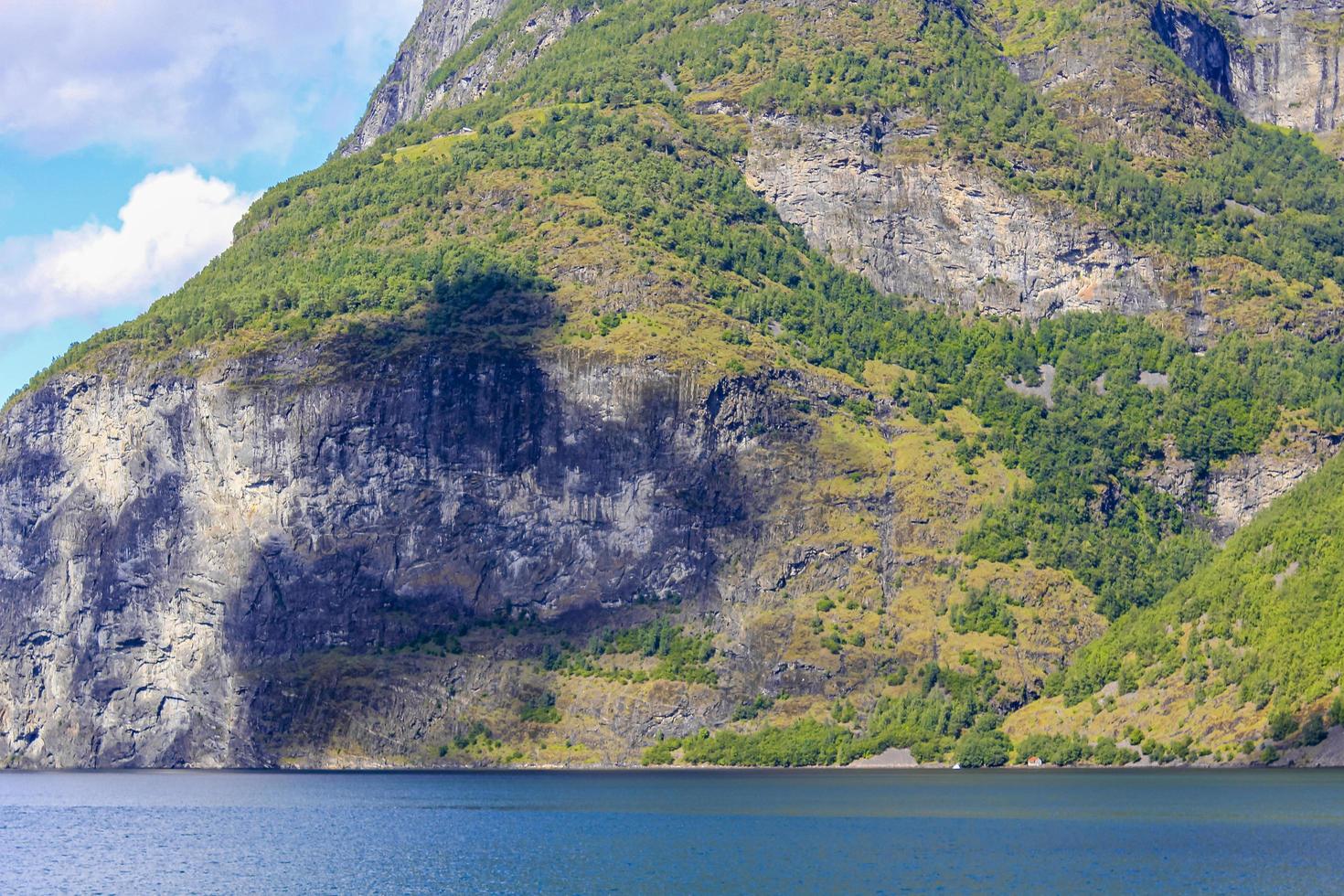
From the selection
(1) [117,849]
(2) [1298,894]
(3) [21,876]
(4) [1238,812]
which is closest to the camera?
(2) [1298,894]

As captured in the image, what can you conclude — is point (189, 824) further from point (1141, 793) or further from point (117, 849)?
point (1141, 793)

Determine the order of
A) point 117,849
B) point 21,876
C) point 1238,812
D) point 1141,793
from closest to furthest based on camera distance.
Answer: point 21,876
point 117,849
point 1238,812
point 1141,793

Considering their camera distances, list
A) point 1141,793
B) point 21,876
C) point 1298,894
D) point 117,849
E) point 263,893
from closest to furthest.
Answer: point 1298,894, point 263,893, point 21,876, point 117,849, point 1141,793

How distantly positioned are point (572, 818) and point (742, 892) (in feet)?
185

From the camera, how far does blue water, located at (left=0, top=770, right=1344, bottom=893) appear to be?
130625mm

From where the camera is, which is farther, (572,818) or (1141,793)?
(1141,793)

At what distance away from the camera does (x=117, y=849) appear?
513ft

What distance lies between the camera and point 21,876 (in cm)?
13762

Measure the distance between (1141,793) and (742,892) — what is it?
80225 mm

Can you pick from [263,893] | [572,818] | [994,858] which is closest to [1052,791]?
[572,818]

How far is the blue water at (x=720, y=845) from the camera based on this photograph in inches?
5143

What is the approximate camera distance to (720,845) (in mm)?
151750

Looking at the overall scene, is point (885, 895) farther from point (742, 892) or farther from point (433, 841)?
point (433, 841)

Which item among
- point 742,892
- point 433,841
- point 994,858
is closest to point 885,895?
point 742,892
